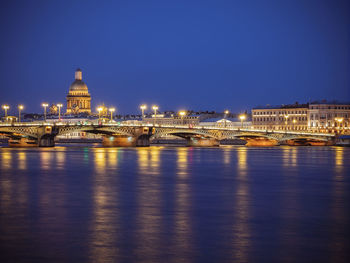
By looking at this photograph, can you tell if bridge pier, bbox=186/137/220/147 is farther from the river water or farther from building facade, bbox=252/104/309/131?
the river water

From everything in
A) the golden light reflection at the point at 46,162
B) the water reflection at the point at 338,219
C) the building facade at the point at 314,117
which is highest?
the building facade at the point at 314,117

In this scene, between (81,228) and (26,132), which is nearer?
(81,228)

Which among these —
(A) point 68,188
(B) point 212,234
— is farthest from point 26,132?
(B) point 212,234

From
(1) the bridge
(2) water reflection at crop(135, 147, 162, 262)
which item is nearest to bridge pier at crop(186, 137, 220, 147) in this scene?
(1) the bridge

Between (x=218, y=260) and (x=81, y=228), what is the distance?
15.1ft

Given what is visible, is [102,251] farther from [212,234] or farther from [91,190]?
[91,190]

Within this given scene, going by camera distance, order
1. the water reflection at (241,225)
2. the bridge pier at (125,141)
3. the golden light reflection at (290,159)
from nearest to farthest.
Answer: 1. the water reflection at (241,225)
2. the golden light reflection at (290,159)
3. the bridge pier at (125,141)

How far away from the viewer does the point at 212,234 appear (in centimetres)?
1628

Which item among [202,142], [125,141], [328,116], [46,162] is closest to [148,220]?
[46,162]

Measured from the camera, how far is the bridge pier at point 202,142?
98.8 meters

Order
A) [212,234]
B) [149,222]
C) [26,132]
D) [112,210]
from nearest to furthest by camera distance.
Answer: [212,234] → [149,222] → [112,210] → [26,132]

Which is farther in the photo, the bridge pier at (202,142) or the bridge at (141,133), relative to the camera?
the bridge pier at (202,142)

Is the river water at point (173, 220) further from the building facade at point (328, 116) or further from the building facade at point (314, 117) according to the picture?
the building facade at point (328, 116)

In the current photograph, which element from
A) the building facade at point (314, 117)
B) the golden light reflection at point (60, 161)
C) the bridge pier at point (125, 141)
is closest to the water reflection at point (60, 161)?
the golden light reflection at point (60, 161)
